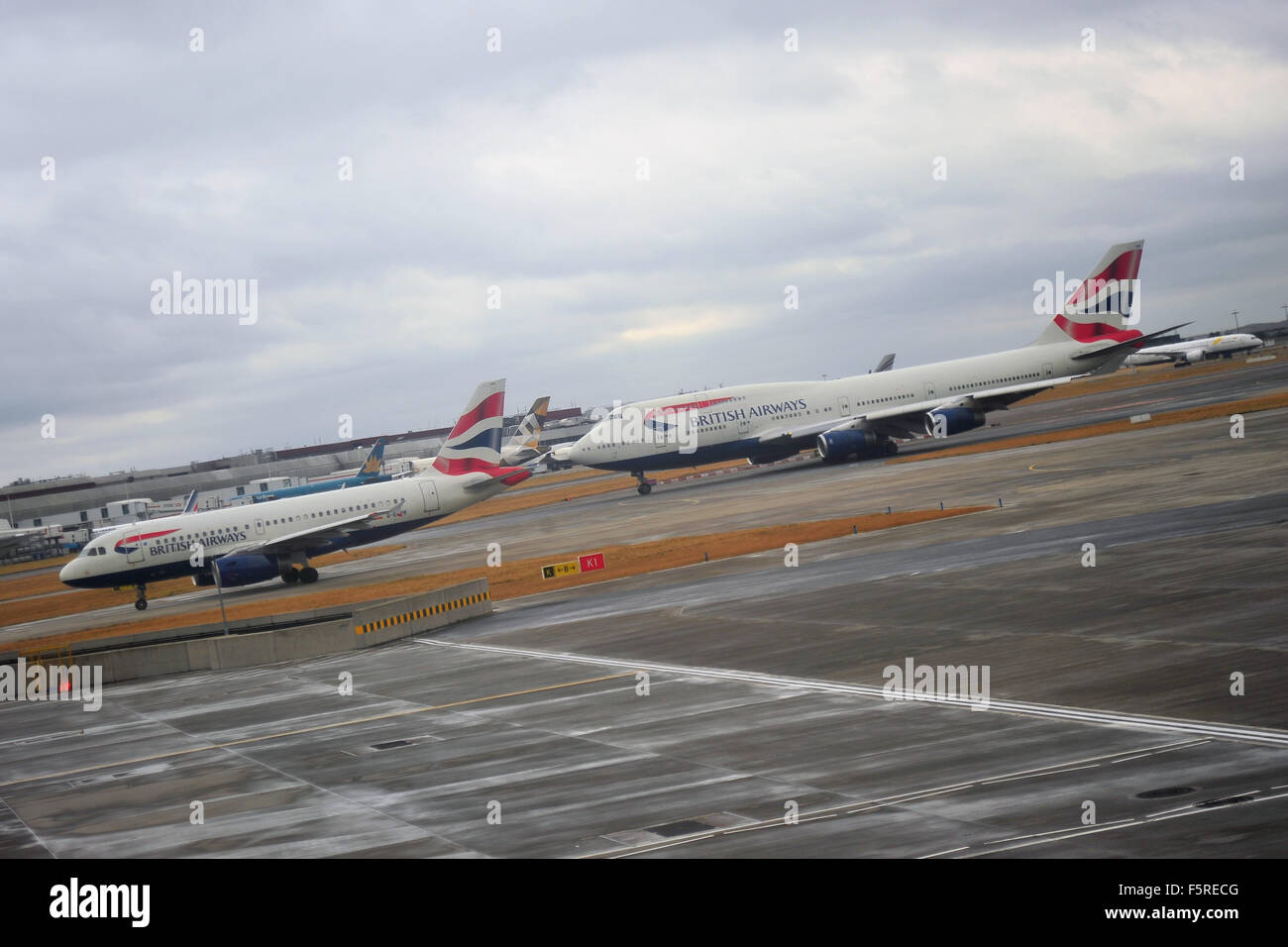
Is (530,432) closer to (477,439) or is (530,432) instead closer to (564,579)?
(477,439)

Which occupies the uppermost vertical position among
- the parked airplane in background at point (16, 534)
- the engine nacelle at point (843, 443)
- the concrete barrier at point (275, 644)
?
the engine nacelle at point (843, 443)

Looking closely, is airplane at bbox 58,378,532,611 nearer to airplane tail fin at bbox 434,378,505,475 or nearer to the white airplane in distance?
airplane tail fin at bbox 434,378,505,475

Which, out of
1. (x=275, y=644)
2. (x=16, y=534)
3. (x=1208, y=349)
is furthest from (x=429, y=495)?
(x=1208, y=349)

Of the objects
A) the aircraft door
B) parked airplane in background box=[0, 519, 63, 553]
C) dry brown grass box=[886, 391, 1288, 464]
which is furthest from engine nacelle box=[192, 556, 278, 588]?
parked airplane in background box=[0, 519, 63, 553]

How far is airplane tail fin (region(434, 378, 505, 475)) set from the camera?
217 ft

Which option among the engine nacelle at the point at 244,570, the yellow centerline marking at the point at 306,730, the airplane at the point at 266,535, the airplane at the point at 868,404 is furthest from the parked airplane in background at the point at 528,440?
the yellow centerline marking at the point at 306,730

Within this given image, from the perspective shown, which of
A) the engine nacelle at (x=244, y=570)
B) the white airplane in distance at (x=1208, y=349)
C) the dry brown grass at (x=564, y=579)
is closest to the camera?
the dry brown grass at (x=564, y=579)

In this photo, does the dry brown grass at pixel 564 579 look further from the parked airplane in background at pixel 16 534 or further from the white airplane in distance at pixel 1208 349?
the white airplane in distance at pixel 1208 349

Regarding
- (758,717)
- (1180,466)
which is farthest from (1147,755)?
(1180,466)

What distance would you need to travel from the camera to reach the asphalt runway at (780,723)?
44.3 feet

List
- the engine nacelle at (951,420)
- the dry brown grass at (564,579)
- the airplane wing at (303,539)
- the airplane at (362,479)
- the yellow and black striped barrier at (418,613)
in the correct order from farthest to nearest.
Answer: the airplane at (362,479), the engine nacelle at (951,420), the airplane wing at (303,539), the dry brown grass at (564,579), the yellow and black striped barrier at (418,613)

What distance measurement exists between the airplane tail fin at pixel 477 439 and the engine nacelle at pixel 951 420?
28894 millimetres

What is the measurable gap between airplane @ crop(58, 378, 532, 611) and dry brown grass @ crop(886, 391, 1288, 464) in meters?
30.7

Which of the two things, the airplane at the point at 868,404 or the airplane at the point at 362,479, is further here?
the airplane at the point at 362,479
